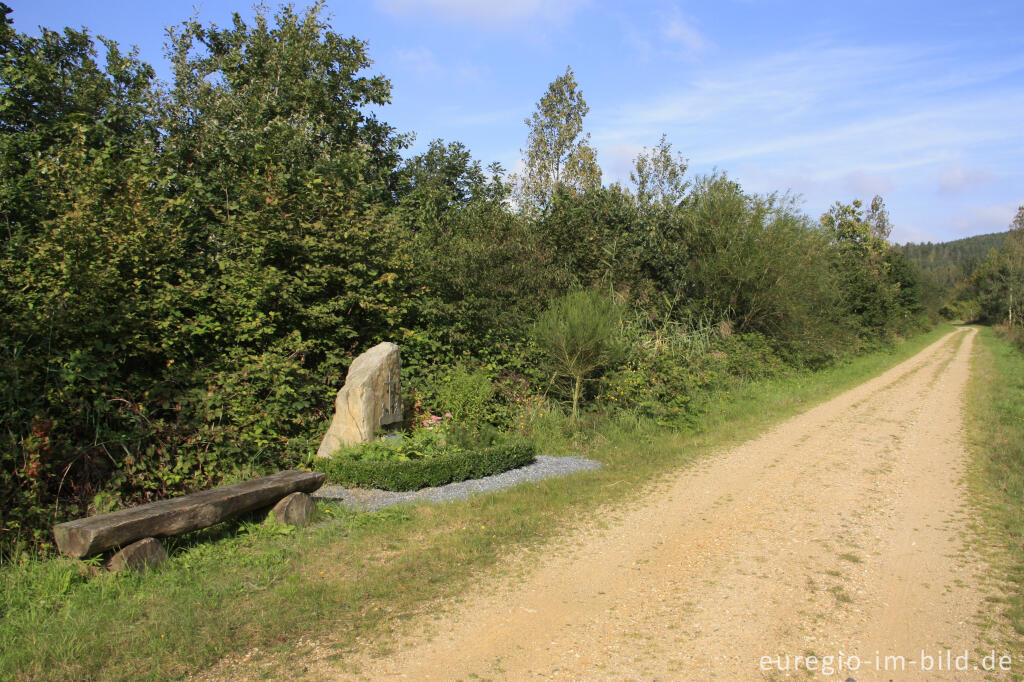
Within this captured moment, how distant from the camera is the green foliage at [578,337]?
10258mm

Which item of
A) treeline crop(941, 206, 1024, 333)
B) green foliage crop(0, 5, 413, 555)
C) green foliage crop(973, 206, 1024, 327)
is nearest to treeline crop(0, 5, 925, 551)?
green foliage crop(0, 5, 413, 555)

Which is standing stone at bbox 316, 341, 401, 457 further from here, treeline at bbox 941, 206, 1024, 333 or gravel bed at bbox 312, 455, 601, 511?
treeline at bbox 941, 206, 1024, 333

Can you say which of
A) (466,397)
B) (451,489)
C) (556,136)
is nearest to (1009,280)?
(556,136)

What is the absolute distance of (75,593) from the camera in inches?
167

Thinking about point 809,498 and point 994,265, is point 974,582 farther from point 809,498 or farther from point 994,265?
point 994,265

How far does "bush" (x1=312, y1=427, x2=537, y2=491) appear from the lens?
7.22m

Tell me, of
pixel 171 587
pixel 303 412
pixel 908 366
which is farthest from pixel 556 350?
pixel 908 366

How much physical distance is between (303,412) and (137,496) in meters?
2.54

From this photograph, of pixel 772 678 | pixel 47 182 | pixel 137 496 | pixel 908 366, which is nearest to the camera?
pixel 772 678

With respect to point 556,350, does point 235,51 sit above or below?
above

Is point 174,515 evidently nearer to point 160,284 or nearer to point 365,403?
point 365,403

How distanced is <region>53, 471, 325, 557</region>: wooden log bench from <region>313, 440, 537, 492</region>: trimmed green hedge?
1057 millimetres

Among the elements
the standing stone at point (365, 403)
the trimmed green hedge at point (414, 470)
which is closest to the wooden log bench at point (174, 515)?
the trimmed green hedge at point (414, 470)

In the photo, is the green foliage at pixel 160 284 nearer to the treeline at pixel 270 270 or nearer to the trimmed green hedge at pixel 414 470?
the treeline at pixel 270 270
